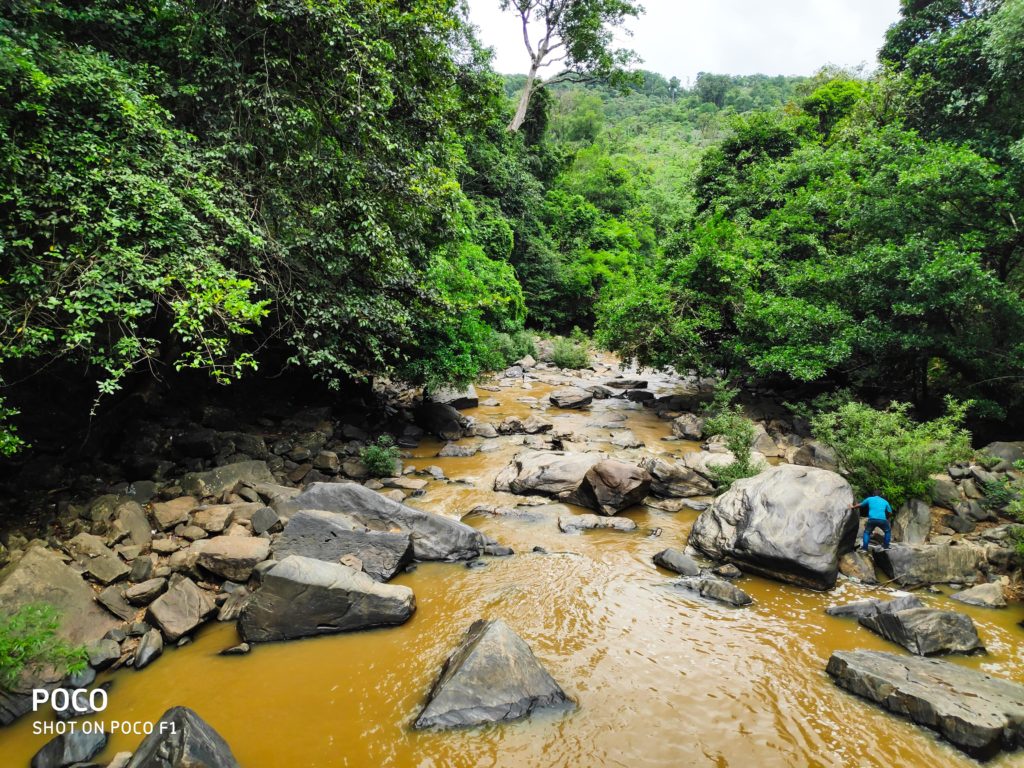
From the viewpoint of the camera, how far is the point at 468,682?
508 cm

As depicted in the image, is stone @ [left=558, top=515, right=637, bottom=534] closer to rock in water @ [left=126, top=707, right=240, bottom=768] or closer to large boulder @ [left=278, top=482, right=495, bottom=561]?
large boulder @ [left=278, top=482, right=495, bottom=561]

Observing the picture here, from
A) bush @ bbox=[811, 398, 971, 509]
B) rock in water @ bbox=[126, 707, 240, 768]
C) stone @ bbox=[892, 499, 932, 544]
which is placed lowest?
rock in water @ bbox=[126, 707, 240, 768]

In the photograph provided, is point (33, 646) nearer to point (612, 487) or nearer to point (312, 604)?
point (312, 604)

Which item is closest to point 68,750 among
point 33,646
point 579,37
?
point 33,646

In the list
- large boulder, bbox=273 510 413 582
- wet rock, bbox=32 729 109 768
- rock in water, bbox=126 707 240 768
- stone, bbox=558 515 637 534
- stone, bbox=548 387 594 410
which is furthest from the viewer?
stone, bbox=548 387 594 410

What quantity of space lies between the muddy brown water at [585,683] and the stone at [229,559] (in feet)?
2.53

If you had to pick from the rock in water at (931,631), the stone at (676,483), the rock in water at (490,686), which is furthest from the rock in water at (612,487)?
the rock in water at (490,686)

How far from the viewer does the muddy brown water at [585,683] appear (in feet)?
15.2

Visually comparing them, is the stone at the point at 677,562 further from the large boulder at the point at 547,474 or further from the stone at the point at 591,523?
the large boulder at the point at 547,474

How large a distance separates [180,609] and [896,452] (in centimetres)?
1202

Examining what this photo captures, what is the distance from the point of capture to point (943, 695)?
504 centimetres

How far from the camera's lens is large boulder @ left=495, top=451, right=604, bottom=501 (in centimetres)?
1096

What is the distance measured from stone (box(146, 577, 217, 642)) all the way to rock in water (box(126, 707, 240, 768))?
7.27ft

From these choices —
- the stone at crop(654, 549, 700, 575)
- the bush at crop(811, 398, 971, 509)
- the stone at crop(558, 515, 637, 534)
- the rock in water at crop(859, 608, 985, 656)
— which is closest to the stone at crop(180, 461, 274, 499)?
the stone at crop(558, 515, 637, 534)
